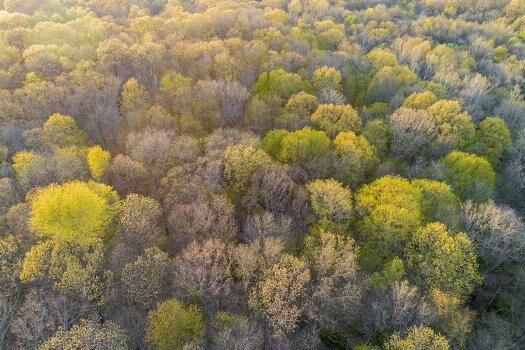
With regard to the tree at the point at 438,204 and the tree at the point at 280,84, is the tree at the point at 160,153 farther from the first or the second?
the tree at the point at 438,204

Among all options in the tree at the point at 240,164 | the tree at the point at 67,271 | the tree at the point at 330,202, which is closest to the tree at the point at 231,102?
the tree at the point at 240,164

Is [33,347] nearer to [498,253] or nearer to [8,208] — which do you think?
[8,208]

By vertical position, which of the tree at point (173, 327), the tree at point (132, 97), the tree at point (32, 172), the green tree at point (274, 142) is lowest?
the tree at point (173, 327)

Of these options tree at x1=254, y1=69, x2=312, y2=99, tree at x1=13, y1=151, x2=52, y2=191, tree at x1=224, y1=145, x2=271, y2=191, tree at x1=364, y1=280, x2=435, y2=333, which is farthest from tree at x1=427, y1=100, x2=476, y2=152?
tree at x1=13, y1=151, x2=52, y2=191

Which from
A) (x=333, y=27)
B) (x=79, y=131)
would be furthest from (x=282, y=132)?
(x=333, y=27)

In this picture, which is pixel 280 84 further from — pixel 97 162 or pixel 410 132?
pixel 97 162

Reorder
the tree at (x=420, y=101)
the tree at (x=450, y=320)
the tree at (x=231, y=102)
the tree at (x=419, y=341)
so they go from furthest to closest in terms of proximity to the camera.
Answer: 1. the tree at (x=420, y=101)
2. the tree at (x=231, y=102)
3. the tree at (x=450, y=320)
4. the tree at (x=419, y=341)
